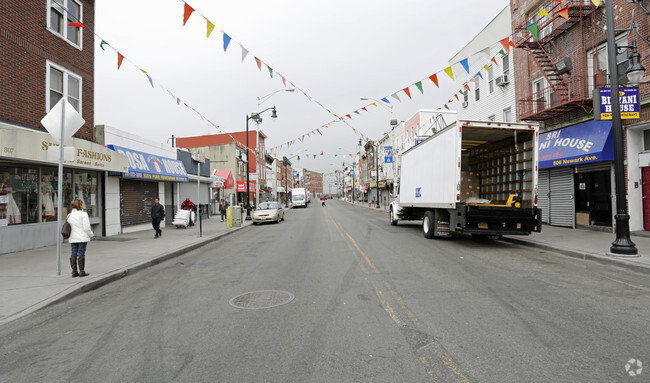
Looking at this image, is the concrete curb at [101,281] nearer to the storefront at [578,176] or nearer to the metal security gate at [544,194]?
the storefront at [578,176]

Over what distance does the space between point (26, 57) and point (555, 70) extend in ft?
62.6

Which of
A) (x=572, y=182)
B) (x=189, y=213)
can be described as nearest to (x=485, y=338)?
(x=572, y=182)

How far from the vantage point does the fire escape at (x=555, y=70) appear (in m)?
13.4

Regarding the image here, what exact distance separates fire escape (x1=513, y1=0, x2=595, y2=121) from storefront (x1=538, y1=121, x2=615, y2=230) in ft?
3.46

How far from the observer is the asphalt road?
3.25 m

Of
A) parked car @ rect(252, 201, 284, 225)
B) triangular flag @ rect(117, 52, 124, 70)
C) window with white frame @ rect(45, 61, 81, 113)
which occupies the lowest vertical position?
parked car @ rect(252, 201, 284, 225)

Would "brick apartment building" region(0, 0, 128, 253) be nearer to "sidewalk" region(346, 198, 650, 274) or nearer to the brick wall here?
the brick wall

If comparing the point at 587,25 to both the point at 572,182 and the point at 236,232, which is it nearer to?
the point at 572,182

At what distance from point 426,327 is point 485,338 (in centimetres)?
64

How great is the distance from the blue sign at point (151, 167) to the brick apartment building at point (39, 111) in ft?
4.11

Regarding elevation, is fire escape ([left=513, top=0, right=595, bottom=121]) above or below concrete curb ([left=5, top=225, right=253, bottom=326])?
above

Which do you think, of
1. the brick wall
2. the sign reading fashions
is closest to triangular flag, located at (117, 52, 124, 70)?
the brick wall

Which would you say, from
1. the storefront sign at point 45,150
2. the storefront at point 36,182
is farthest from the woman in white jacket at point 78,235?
the storefront at point 36,182

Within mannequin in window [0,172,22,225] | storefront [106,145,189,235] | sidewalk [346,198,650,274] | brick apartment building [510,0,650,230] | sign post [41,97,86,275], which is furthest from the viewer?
storefront [106,145,189,235]
